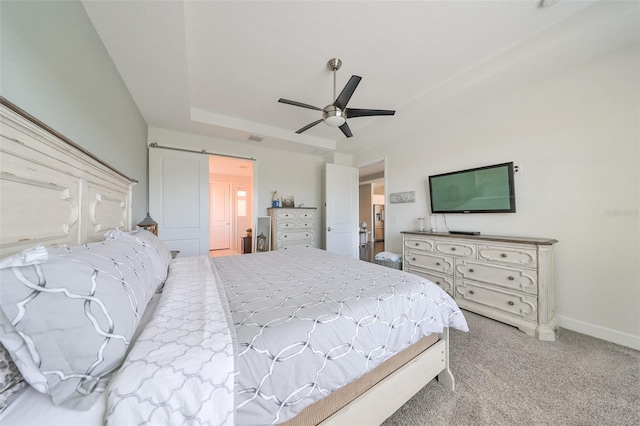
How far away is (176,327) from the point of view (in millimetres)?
779

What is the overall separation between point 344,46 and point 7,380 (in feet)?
8.71

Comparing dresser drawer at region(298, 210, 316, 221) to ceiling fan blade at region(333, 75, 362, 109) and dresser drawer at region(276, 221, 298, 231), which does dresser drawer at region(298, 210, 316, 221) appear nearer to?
dresser drawer at region(276, 221, 298, 231)

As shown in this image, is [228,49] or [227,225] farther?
[227,225]

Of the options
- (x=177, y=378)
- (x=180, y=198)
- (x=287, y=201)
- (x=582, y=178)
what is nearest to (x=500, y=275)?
(x=582, y=178)

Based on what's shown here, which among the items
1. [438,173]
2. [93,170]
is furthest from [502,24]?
[93,170]

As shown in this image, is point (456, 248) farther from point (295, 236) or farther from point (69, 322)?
point (69, 322)

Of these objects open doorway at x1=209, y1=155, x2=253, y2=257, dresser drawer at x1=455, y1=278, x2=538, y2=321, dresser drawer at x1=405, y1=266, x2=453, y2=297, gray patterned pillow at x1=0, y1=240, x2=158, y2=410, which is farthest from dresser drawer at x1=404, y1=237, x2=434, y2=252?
open doorway at x1=209, y1=155, x2=253, y2=257

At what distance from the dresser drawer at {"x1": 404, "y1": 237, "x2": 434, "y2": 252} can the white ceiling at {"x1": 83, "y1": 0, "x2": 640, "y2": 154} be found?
70.2 inches

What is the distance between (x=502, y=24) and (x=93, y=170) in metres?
3.29

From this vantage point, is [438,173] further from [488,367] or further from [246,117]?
[246,117]

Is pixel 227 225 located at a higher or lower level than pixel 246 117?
lower

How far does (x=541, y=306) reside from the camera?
1.96m

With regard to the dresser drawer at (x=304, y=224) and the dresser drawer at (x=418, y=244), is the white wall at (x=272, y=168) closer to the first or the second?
the dresser drawer at (x=304, y=224)

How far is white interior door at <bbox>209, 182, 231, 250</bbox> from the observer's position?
6.55 meters
